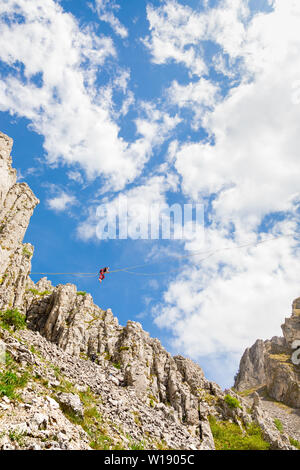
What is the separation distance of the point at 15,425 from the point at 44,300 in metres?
45.7

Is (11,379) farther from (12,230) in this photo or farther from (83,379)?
(12,230)

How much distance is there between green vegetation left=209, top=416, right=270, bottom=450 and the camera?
39844 mm

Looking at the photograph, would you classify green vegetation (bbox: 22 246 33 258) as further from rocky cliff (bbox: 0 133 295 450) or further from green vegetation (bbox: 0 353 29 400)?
green vegetation (bbox: 0 353 29 400)

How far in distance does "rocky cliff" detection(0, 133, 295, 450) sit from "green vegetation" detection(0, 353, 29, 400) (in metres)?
0.06

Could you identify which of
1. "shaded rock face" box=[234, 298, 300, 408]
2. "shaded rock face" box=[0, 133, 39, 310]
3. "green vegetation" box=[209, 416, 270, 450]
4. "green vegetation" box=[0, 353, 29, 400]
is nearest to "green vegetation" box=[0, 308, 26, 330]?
"shaded rock face" box=[0, 133, 39, 310]

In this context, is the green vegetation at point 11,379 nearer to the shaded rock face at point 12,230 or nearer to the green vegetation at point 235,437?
the shaded rock face at point 12,230

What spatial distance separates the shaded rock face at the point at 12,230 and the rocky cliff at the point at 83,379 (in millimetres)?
192

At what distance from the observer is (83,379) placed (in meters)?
29.6

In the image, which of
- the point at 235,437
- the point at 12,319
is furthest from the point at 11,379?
the point at 235,437

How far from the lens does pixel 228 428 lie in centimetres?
4391

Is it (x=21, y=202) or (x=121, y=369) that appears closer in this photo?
(x=121, y=369)

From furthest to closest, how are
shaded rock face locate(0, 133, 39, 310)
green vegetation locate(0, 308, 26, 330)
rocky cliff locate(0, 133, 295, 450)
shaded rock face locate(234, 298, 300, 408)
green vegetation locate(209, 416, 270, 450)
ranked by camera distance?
shaded rock face locate(234, 298, 300, 408)
shaded rock face locate(0, 133, 39, 310)
green vegetation locate(209, 416, 270, 450)
green vegetation locate(0, 308, 26, 330)
rocky cliff locate(0, 133, 295, 450)
